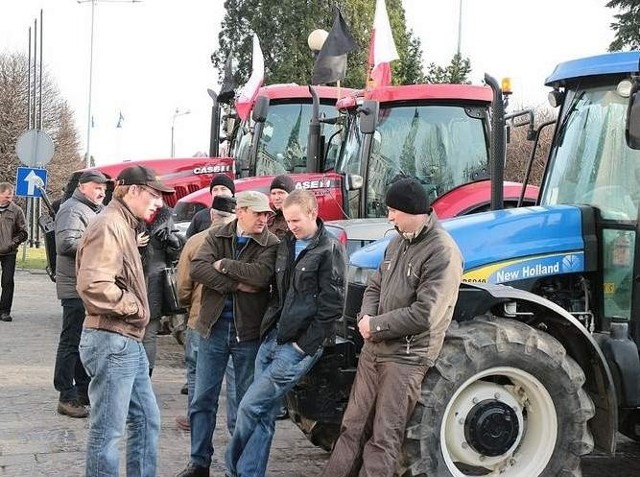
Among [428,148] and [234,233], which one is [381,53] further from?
[234,233]

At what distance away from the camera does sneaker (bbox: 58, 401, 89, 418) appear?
698 cm

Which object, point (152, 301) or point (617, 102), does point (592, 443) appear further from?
point (152, 301)

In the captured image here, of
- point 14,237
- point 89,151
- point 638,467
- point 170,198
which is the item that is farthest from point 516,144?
point 89,151

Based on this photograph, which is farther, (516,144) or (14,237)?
(516,144)

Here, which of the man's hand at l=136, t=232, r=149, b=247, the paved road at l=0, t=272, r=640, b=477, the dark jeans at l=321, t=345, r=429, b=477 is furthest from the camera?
the paved road at l=0, t=272, r=640, b=477

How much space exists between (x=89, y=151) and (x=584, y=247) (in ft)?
116

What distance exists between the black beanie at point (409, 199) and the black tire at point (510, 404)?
0.68 metres

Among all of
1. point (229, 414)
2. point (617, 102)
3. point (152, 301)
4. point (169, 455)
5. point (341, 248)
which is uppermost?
point (617, 102)

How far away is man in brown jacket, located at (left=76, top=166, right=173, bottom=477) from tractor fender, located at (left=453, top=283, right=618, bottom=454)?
1732 millimetres

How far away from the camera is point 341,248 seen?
16.7 feet

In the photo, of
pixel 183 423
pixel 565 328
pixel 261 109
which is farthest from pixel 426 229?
pixel 261 109

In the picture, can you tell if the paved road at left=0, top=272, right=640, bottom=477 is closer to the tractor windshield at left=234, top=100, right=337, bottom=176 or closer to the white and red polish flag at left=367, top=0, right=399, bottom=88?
the tractor windshield at left=234, top=100, right=337, bottom=176

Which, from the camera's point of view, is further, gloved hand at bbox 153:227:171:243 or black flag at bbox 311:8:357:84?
black flag at bbox 311:8:357:84

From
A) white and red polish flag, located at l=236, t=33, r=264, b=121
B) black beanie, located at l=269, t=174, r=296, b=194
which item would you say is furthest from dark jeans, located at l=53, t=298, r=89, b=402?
white and red polish flag, located at l=236, t=33, r=264, b=121
